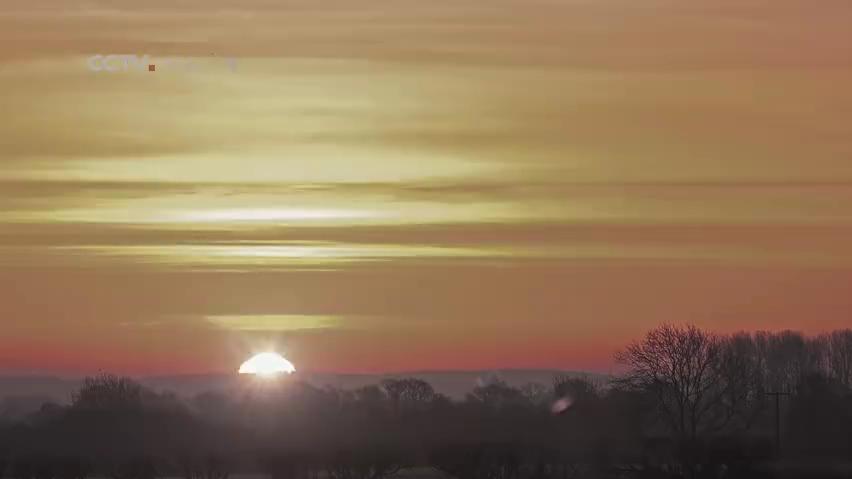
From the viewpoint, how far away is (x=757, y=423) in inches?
4198

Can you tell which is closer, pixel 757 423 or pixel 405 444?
pixel 405 444

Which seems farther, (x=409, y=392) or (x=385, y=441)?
(x=409, y=392)

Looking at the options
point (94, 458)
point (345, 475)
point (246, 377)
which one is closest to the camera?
point (94, 458)

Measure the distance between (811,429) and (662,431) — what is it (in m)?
8.89

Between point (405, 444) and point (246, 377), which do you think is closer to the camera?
point (405, 444)

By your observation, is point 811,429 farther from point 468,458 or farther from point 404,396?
point 404,396

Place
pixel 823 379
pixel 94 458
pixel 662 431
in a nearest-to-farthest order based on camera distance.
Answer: pixel 94 458 < pixel 662 431 < pixel 823 379

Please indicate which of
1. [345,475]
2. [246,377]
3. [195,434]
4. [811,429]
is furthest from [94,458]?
[811,429]

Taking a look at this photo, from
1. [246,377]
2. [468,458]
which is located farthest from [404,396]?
[468,458]

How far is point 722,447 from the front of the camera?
93500mm

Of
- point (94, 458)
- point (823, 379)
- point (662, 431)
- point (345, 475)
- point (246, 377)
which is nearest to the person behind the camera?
point (94, 458)

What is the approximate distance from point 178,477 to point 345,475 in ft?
29.4

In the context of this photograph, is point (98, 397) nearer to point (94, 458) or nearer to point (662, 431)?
point (94, 458)

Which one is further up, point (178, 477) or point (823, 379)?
point (823, 379)
